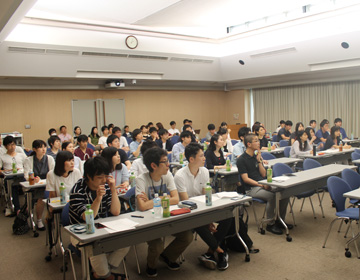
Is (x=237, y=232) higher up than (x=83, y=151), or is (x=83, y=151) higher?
(x=83, y=151)

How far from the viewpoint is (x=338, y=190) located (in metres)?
4.44

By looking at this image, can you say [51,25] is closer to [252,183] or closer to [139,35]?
[139,35]

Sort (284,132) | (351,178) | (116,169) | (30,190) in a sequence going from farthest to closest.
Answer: (284,132), (30,190), (116,169), (351,178)

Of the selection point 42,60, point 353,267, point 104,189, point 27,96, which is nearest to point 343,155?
point 353,267

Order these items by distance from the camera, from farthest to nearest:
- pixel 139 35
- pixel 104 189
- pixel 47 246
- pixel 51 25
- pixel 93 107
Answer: pixel 93 107, pixel 139 35, pixel 51 25, pixel 47 246, pixel 104 189

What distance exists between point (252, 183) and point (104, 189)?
8.24ft

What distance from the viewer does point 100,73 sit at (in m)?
11.2

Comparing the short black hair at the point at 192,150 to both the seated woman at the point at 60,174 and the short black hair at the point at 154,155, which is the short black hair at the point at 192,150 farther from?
the seated woman at the point at 60,174

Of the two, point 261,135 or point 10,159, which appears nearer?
point 10,159

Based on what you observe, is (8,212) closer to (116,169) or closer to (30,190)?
(30,190)

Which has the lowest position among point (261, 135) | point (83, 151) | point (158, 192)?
point (158, 192)

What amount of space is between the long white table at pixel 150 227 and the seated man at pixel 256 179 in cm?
100

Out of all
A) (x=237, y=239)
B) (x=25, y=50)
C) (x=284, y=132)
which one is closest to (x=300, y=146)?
(x=284, y=132)

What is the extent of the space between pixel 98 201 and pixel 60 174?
162cm
